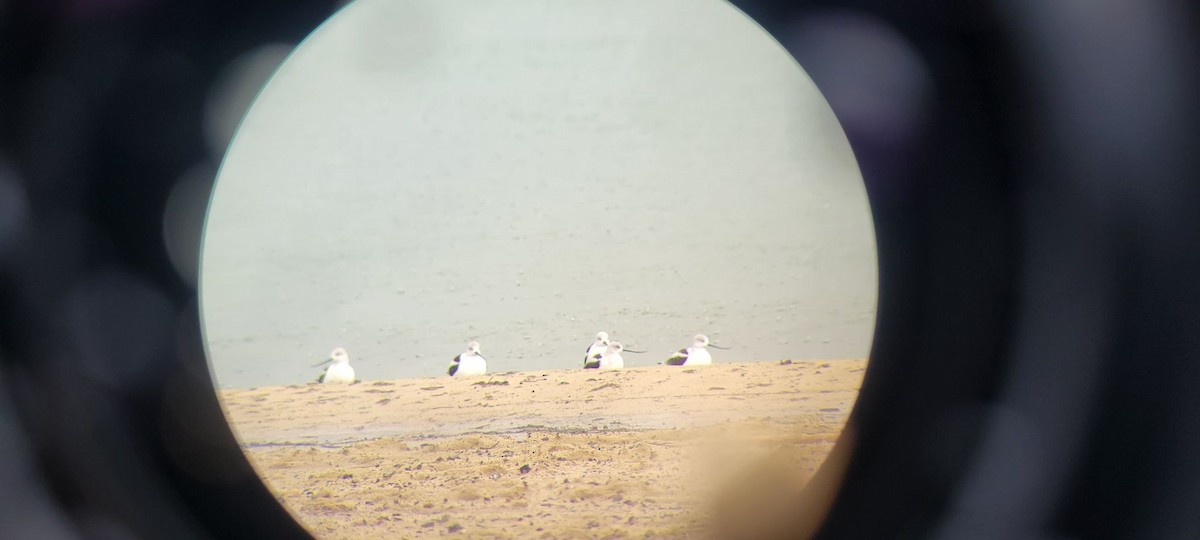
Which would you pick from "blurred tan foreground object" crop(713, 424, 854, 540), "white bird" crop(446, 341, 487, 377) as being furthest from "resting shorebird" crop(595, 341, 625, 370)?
"blurred tan foreground object" crop(713, 424, 854, 540)

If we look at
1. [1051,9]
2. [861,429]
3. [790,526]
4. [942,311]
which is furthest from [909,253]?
[790,526]

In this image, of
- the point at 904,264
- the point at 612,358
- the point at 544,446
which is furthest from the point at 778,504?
the point at 612,358

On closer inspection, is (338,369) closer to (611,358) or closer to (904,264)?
(611,358)

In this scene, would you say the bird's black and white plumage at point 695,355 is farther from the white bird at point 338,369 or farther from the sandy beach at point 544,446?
the white bird at point 338,369

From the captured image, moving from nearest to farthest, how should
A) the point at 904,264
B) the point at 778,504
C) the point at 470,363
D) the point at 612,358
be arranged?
the point at 904,264 < the point at 778,504 < the point at 612,358 < the point at 470,363

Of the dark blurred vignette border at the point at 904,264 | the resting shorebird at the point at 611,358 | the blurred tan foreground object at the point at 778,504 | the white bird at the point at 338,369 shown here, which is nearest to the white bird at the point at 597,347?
the resting shorebird at the point at 611,358

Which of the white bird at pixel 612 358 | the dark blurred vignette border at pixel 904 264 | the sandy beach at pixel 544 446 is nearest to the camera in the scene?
the dark blurred vignette border at pixel 904 264

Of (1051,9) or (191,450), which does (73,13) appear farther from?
(1051,9)
